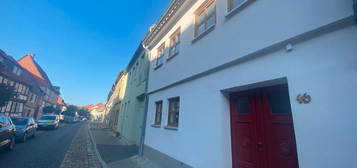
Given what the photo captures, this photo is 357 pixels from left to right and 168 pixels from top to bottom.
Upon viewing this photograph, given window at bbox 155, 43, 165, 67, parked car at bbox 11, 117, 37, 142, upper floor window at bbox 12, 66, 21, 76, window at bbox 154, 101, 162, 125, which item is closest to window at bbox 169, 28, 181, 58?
window at bbox 155, 43, 165, 67

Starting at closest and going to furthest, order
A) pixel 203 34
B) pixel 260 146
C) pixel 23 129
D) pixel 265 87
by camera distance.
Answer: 1. pixel 260 146
2. pixel 265 87
3. pixel 203 34
4. pixel 23 129

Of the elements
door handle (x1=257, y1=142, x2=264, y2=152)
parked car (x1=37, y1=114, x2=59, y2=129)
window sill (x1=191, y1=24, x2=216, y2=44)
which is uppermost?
window sill (x1=191, y1=24, x2=216, y2=44)

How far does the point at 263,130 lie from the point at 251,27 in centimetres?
234

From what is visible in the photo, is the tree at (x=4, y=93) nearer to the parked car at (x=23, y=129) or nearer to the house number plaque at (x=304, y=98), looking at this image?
the parked car at (x=23, y=129)

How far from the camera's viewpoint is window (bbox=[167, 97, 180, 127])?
6.32 metres

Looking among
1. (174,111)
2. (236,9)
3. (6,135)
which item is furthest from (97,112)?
(236,9)

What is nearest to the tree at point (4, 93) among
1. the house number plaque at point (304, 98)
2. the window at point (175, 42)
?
the window at point (175, 42)

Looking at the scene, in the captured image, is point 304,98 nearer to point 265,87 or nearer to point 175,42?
point 265,87

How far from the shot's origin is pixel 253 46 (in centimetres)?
341

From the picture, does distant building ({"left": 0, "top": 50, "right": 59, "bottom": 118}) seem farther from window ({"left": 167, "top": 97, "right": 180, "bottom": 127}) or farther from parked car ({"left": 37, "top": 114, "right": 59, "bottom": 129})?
window ({"left": 167, "top": 97, "right": 180, "bottom": 127})

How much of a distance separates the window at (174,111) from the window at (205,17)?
2867mm

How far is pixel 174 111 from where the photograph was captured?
21.5 ft

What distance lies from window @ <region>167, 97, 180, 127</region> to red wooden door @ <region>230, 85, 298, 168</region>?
9.00 ft

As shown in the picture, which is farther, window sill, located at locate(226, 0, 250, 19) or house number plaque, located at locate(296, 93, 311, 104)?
window sill, located at locate(226, 0, 250, 19)
